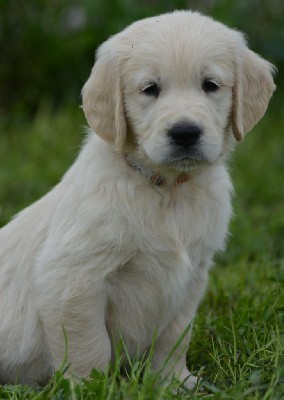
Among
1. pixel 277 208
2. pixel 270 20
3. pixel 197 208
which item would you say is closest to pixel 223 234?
pixel 197 208

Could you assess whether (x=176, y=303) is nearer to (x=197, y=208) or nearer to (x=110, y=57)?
(x=197, y=208)

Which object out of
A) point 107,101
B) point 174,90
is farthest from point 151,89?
point 107,101

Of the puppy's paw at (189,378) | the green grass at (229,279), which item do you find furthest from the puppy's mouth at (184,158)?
the puppy's paw at (189,378)

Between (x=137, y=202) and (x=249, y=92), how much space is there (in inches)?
29.9

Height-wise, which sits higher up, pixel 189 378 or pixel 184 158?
pixel 184 158

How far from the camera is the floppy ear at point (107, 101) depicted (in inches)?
158

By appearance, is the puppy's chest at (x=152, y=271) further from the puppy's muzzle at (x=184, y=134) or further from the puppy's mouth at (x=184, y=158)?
the puppy's muzzle at (x=184, y=134)

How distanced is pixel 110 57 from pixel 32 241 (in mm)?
971

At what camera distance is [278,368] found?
12.6ft

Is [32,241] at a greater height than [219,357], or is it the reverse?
[32,241]

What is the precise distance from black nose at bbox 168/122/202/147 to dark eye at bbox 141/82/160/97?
226 millimetres

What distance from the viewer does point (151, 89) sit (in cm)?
397

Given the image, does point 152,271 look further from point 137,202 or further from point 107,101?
point 107,101

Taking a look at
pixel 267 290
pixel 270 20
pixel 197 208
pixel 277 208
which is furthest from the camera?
pixel 270 20
